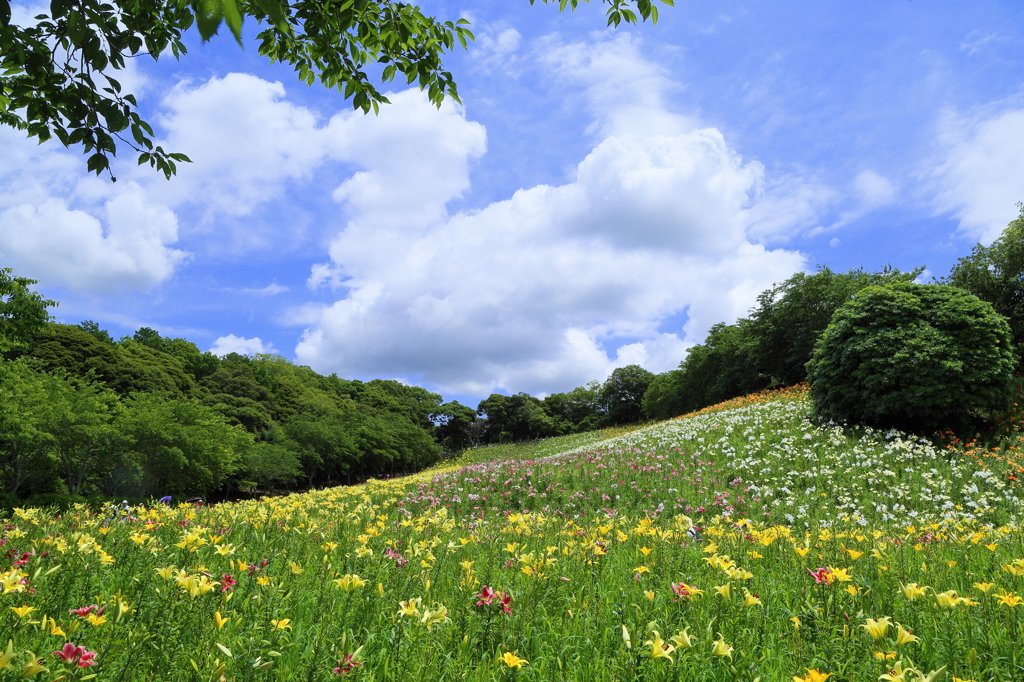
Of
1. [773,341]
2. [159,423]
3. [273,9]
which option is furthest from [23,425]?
[773,341]

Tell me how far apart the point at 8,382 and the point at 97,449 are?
4786 mm

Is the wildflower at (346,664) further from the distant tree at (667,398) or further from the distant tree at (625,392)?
the distant tree at (625,392)

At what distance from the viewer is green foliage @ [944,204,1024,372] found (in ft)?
74.4

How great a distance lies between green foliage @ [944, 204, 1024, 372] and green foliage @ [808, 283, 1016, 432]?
1293cm

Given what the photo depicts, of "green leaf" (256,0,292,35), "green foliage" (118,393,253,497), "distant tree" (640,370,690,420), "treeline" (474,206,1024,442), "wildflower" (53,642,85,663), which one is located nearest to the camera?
"green leaf" (256,0,292,35)

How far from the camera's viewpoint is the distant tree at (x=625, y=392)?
54.6 meters

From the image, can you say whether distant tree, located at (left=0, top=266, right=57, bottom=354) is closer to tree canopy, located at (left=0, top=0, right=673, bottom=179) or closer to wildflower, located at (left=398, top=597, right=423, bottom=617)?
tree canopy, located at (left=0, top=0, right=673, bottom=179)

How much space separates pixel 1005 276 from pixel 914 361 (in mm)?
17754

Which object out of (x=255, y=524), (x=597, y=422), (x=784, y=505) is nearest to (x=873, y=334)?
(x=784, y=505)

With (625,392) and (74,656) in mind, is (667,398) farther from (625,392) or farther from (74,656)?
(74,656)

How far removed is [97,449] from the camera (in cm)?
1964

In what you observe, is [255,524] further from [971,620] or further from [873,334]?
[873,334]

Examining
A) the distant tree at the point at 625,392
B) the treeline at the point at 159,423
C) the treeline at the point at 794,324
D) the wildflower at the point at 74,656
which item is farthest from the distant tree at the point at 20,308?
the distant tree at the point at 625,392

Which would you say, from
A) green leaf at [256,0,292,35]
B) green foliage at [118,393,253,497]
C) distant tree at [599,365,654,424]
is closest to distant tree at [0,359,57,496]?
green foliage at [118,393,253,497]
